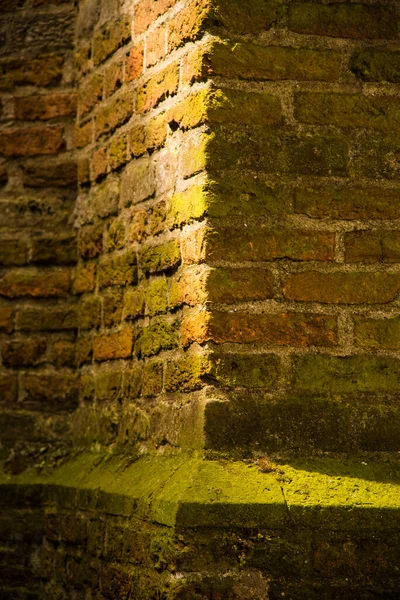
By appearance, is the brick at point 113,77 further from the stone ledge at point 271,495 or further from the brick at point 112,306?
the stone ledge at point 271,495

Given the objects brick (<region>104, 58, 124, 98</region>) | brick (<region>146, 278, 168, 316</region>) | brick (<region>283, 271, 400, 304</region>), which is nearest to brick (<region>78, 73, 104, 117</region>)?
brick (<region>104, 58, 124, 98</region>)

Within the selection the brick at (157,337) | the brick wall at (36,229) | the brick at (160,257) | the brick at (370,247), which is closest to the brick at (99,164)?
the brick wall at (36,229)

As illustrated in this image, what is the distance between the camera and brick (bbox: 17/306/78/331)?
323 centimetres

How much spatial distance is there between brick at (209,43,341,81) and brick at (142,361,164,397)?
90cm

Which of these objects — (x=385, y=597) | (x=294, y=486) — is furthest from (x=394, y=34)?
(x=385, y=597)

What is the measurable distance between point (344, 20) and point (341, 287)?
2.61ft

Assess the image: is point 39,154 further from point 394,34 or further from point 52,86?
point 394,34

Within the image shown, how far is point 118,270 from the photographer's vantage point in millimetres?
2908

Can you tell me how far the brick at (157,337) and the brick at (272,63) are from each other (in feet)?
2.48

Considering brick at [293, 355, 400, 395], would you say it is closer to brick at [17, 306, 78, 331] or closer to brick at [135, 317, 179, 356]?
brick at [135, 317, 179, 356]

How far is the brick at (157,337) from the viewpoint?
8.27 ft

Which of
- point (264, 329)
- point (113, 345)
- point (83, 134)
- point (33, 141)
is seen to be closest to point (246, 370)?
point (264, 329)

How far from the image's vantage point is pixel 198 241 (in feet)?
7.81

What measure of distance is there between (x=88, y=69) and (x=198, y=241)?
3.90 ft
